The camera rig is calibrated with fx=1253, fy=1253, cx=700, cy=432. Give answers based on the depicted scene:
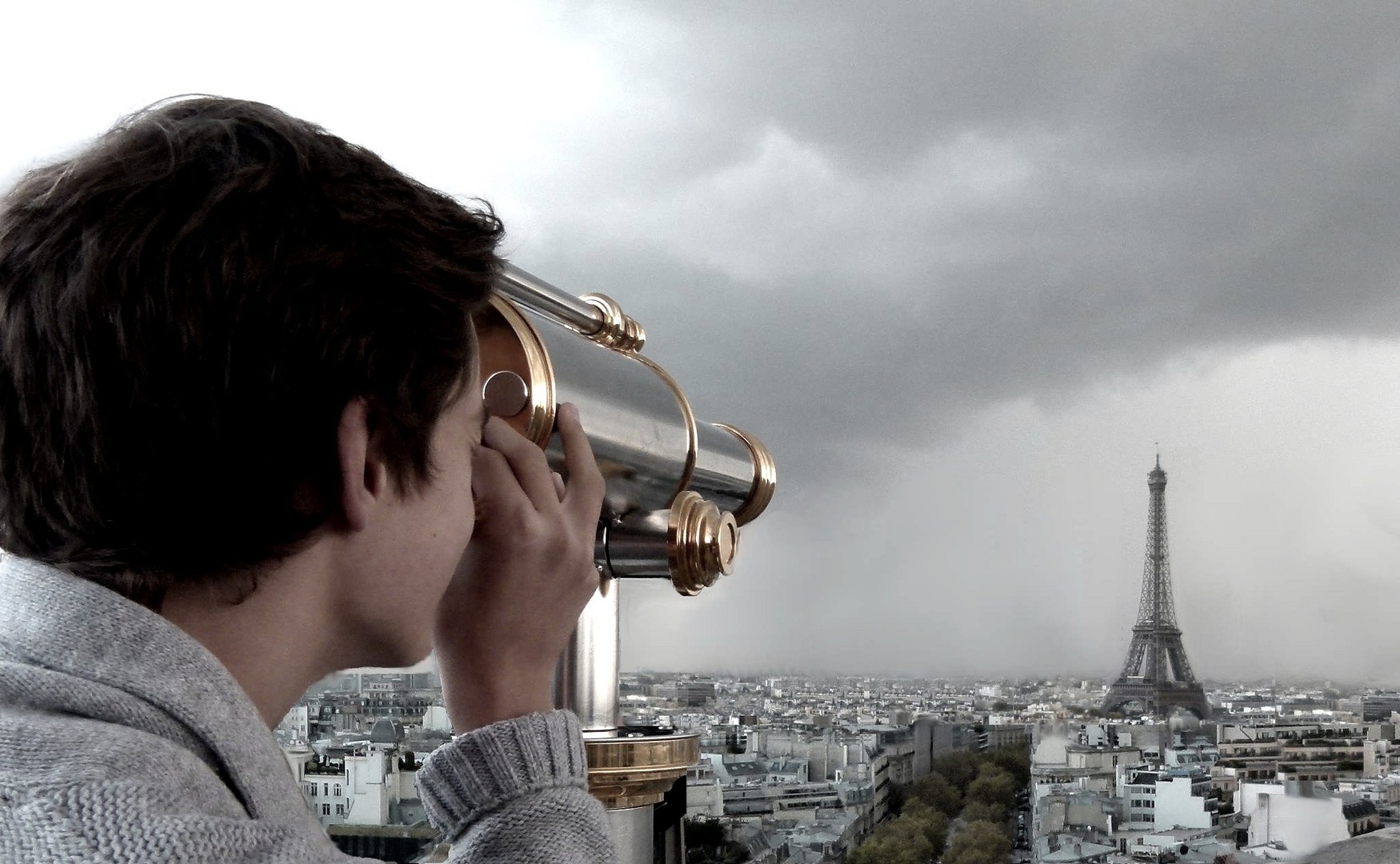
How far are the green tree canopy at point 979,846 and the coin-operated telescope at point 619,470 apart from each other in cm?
88

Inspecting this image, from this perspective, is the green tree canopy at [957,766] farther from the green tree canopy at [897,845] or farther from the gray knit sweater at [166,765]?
the gray knit sweater at [166,765]

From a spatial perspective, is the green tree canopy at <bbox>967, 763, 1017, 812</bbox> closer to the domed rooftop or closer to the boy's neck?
the domed rooftop

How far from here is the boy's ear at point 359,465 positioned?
0.44 m

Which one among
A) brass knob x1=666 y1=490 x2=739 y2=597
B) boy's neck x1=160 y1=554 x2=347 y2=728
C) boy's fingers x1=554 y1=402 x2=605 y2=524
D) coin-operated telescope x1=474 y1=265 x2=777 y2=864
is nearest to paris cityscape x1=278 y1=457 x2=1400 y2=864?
coin-operated telescope x1=474 y1=265 x2=777 y2=864

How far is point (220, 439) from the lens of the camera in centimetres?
41

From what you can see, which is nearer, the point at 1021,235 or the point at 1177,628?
the point at 1177,628

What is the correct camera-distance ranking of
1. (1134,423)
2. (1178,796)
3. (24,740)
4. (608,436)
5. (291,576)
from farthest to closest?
(1134,423) → (1178,796) → (608,436) → (291,576) → (24,740)

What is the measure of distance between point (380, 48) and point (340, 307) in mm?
1579

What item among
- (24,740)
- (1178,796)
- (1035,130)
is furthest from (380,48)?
(24,740)

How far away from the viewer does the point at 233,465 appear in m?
0.42

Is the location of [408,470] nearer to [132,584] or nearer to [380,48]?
[132,584]

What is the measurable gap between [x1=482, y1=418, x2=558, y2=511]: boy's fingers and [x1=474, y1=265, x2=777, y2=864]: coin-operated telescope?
2cm

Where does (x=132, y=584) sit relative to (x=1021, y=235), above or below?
below

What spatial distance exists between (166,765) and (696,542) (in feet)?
1.18
